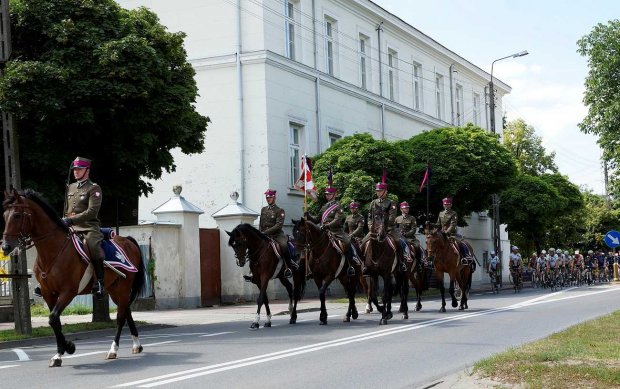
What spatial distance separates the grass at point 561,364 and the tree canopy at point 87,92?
34.8 ft

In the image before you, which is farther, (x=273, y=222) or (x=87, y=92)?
(x=273, y=222)

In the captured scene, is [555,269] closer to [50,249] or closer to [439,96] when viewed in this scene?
[439,96]

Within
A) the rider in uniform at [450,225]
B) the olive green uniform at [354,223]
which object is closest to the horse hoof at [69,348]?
the olive green uniform at [354,223]

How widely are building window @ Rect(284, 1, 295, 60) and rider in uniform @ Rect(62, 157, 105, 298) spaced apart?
23653 millimetres

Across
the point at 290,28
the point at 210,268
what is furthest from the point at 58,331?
the point at 290,28

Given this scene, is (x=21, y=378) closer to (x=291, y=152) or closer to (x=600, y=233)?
(x=291, y=152)

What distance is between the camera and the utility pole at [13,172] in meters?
16.8

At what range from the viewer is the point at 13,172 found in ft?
55.5

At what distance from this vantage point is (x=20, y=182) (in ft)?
57.2

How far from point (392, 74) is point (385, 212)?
2841 cm

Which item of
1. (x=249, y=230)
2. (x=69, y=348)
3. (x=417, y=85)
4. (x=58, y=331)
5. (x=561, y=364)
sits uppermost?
(x=417, y=85)

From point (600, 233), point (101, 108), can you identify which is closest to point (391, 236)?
point (101, 108)

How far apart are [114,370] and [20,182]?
7880 millimetres

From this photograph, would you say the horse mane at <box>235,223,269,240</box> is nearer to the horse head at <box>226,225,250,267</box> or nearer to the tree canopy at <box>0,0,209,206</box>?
the horse head at <box>226,225,250,267</box>
